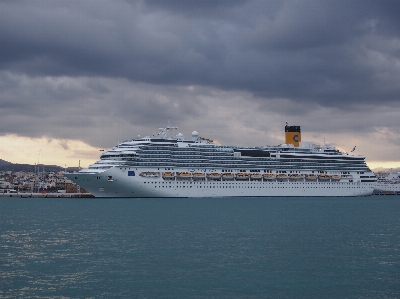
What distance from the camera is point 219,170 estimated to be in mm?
95938

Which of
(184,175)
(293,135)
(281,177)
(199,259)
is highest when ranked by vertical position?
(293,135)

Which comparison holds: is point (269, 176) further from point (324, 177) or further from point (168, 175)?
point (168, 175)

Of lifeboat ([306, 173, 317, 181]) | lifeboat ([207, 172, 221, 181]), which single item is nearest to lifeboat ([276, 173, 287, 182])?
lifeboat ([306, 173, 317, 181])

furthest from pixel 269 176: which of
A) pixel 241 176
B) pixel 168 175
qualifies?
pixel 168 175

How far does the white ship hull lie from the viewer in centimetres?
8531

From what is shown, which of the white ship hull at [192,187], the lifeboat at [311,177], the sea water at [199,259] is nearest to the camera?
the sea water at [199,259]

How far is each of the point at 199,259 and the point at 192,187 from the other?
6029 centimetres

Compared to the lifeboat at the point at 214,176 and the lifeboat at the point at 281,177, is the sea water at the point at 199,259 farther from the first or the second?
the lifeboat at the point at 281,177

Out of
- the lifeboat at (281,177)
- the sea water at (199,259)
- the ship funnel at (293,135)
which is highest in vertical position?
the ship funnel at (293,135)

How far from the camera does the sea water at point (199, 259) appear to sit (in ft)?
81.5

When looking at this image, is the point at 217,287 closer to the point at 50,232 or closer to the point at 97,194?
the point at 50,232

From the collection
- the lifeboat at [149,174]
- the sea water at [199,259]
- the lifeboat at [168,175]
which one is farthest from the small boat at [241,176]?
the sea water at [199,259]

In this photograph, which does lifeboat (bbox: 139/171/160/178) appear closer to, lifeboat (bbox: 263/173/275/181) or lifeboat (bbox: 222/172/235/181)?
lifeboat (bbox: 222/172/235/181)

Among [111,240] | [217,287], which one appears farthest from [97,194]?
[217,287]
